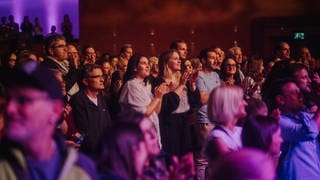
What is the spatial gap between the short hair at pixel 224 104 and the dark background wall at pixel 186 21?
11.7 meters

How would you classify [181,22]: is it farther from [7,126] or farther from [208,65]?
[7,126]

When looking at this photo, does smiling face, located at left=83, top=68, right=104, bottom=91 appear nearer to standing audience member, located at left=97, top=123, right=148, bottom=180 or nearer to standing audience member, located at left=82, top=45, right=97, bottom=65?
standing audience member, located at left=82, top=45, right=97, bottom=65

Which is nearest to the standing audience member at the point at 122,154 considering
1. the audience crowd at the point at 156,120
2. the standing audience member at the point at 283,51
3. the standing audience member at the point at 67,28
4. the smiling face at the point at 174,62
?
the audience crowd at the point at 156,120

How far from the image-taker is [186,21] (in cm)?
1566

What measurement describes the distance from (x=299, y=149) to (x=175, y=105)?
2.32 metres

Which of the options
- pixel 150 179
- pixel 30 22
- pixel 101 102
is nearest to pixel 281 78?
pixel 101 102

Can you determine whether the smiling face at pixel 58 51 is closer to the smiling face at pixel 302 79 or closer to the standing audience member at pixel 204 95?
the standing audience member at pixel 204 95

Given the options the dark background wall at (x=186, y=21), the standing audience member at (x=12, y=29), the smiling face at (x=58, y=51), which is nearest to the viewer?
the smiling face at (x=58, y=51)

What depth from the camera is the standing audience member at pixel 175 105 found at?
6.89 m

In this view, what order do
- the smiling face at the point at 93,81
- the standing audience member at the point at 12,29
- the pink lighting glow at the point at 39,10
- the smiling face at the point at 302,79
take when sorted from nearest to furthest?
1. the smiling face at the point at 302,79
2. the smiling face at the point at 93,81
3. the standing audience member at the point at 12,29
4. the pink lighting glow at the point at 39,10

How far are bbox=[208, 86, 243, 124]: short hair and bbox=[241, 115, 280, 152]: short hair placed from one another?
13 cm

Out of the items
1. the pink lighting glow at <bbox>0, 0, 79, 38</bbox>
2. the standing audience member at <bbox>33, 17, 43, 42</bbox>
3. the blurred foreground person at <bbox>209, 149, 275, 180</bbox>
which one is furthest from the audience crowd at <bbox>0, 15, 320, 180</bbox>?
the pink lighting glow at <bbox>0, 0, 79, 38</bbox>

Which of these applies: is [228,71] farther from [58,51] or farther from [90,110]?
[90,110]

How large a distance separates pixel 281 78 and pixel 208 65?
2.73 meters
